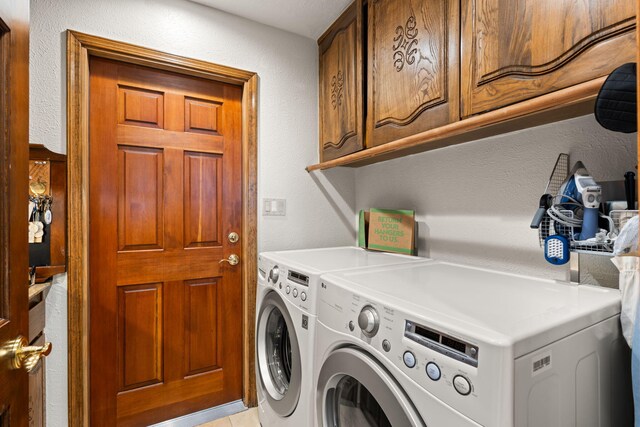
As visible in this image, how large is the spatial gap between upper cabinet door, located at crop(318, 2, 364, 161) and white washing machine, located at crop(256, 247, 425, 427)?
0.65 meters

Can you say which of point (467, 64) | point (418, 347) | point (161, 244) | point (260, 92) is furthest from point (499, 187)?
point (161, 244)

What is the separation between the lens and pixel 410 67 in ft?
4.30

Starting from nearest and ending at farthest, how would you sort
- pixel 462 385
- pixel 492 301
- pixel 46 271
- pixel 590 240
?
pixel 462 385, pixel 492 301, pixel 590 240, pixel 46 271

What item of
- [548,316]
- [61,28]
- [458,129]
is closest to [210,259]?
[61,28]

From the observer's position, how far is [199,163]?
5.99ft

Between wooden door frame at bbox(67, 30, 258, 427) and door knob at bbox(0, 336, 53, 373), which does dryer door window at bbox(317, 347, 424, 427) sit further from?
wooden door frame at bbox(67, 30, 258, 427)

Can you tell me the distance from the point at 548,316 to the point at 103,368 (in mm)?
1974

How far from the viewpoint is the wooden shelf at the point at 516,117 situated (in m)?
0.80

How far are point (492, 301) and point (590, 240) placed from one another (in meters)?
0.42

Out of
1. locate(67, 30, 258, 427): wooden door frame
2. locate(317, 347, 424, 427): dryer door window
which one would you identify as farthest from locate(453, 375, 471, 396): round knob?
locate(67, 30, 258, 427): wooden door frame

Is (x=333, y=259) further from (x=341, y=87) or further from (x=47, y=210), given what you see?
(x=47, y=210)

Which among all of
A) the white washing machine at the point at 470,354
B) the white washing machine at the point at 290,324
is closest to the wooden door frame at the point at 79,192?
the white washing machine at the point at 290,324

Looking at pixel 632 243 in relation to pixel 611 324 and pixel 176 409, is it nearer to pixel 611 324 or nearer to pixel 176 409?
pixel 611 324

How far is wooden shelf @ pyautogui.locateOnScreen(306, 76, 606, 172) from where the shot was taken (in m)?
0.80
